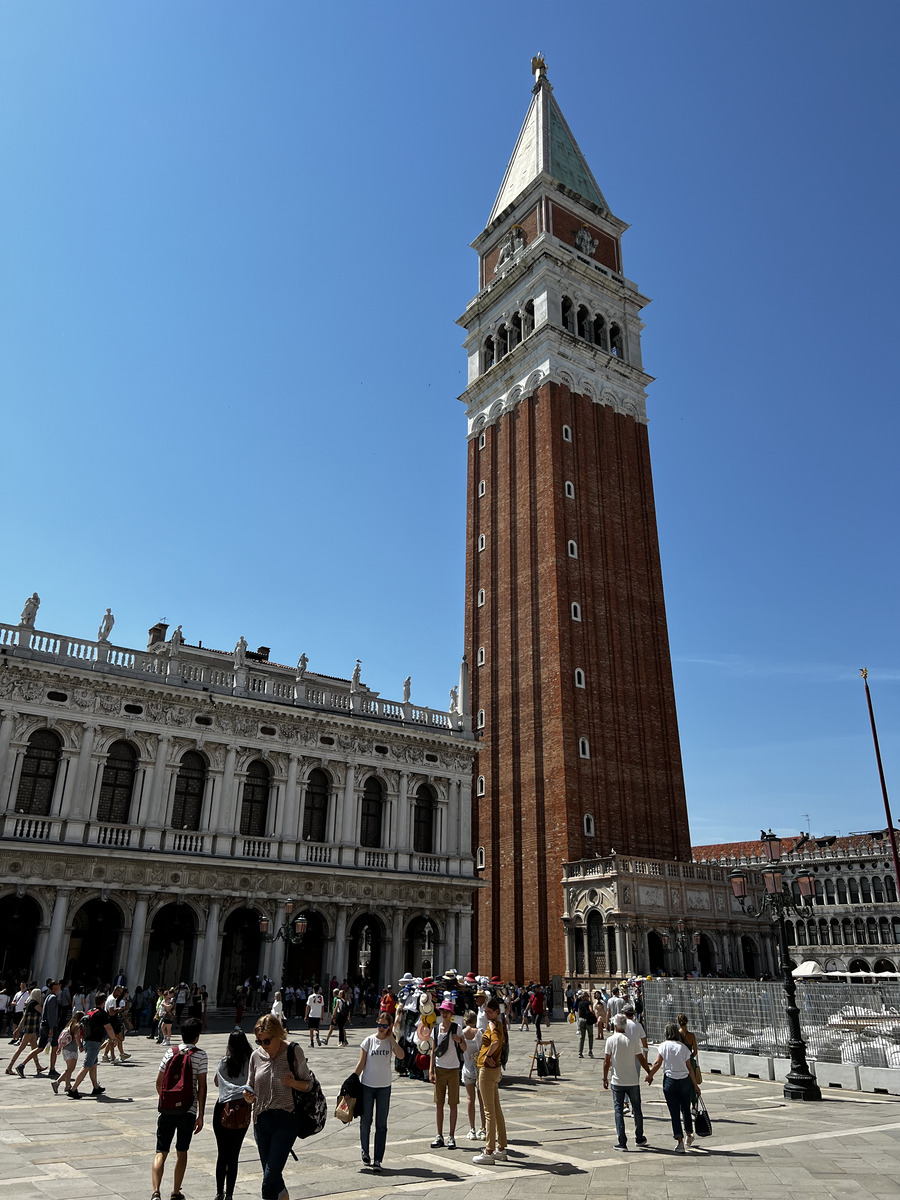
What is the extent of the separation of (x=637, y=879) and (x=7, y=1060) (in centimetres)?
2606

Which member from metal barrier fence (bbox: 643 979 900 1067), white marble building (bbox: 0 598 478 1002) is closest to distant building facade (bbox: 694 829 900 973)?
white marble building (bbox: 0 598 478 1002)

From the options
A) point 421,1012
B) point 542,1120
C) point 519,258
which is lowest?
point 542,1120

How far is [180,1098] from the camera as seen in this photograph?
7969 mm

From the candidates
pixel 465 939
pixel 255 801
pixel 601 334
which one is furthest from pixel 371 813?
pixel 601 334

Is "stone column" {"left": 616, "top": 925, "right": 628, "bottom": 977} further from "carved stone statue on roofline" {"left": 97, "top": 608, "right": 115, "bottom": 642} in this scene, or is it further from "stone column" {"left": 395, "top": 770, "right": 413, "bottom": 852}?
"carved stone statue on roofline" {"left": 97, "top": 608, "right": 115, "bottom": 642}

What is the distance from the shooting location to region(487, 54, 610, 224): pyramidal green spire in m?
59.6

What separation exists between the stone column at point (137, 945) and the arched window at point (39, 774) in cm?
429

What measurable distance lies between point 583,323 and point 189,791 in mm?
38120

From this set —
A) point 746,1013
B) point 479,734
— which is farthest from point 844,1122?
point 479,734

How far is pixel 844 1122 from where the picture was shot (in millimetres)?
13625

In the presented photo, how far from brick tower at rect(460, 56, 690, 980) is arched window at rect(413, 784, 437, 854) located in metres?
7.27

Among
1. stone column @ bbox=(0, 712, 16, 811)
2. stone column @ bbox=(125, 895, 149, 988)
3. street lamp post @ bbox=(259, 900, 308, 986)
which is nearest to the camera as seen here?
stone column @ bbox=(0, 712, 16, 811)

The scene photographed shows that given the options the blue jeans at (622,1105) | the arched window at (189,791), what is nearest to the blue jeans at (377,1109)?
the blue jeans at (622,1105)

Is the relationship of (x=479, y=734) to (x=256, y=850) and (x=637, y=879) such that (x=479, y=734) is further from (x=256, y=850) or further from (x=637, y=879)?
(x=256, y=850)
